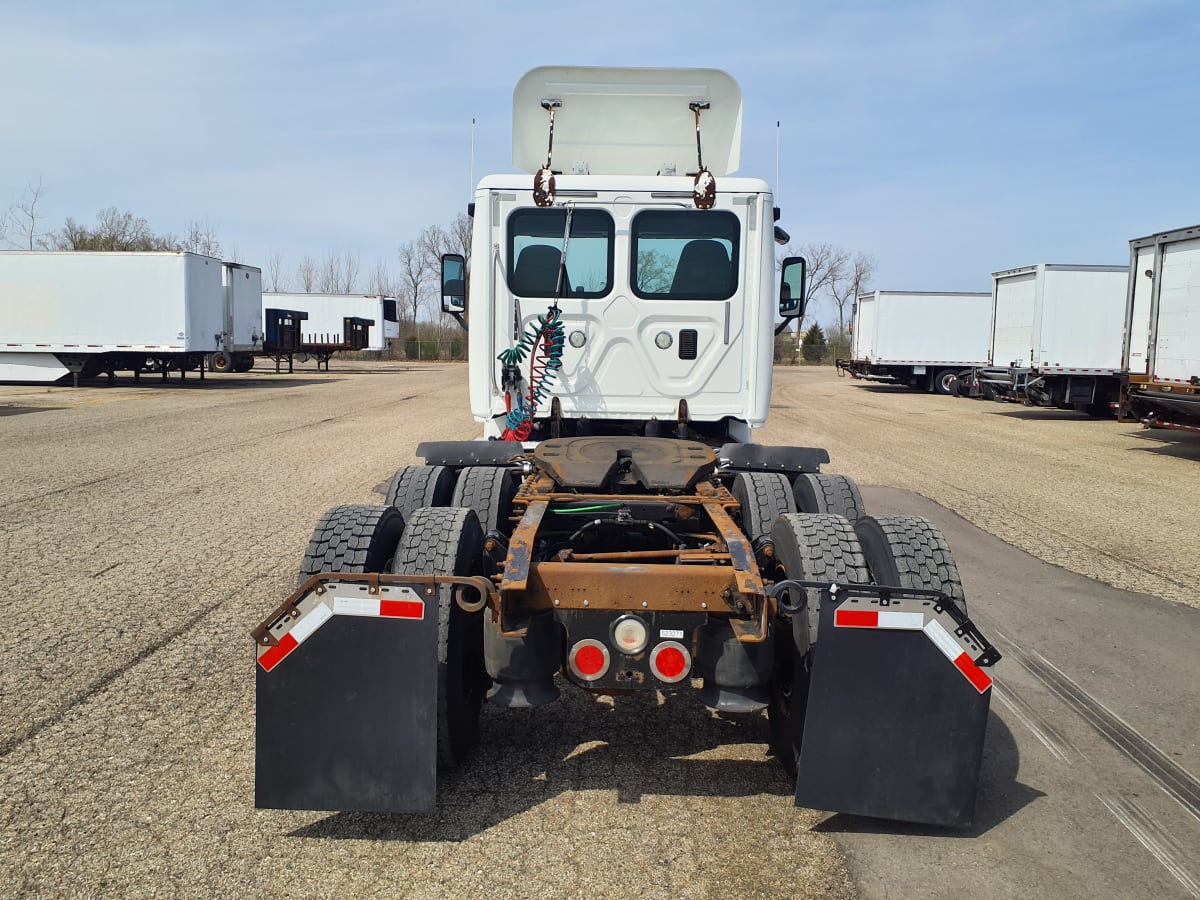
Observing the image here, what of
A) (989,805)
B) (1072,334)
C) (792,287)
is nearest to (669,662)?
(989,805)

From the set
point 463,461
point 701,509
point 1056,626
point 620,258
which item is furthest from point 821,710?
point 620,258

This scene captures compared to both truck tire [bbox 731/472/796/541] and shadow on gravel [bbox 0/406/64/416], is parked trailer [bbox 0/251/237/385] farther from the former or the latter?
truck tire [bbox 731/472/796/541]

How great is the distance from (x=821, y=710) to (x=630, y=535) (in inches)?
65.9

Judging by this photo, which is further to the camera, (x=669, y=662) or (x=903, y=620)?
(x=669, y=662)

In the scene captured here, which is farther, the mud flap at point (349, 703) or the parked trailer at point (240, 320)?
the parked trailer at point (240, 320)

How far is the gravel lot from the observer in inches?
117

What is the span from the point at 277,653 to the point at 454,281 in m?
4.09

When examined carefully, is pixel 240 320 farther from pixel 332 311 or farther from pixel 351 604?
pixel 351 604

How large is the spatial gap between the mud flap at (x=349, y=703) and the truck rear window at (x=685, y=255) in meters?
3.92

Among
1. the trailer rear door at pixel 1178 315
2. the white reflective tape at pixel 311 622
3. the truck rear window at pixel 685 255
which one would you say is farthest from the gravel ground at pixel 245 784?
the trailer rear door at pixel 1178 315

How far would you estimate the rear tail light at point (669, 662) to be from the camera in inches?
127

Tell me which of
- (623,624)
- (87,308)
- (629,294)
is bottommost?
(623,624)

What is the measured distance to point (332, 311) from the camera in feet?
147

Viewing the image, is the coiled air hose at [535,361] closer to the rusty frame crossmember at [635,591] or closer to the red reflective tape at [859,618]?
the rusty frame crossmember at [635,591]
